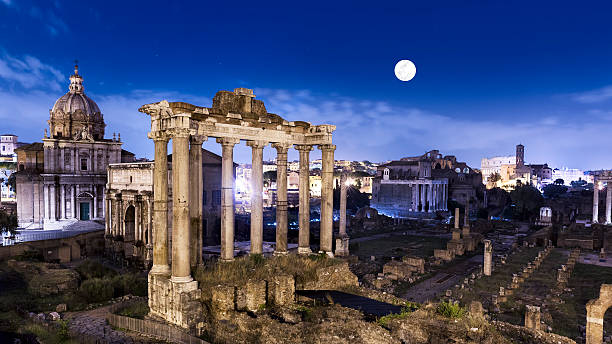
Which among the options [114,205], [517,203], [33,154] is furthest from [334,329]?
[517,203]

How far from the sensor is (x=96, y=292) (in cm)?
1580

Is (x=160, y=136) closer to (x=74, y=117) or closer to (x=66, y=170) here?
(x=66, y=170)

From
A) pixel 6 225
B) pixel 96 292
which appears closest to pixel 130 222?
pixel 6 225

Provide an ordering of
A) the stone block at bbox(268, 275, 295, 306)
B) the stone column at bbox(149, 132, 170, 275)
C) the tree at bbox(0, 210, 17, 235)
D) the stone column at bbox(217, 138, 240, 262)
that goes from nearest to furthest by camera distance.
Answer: the stone column at bbox(149, 132, 170, 275) < the stone block at bbox(268, 275, 295, 306) < the stone column at bbox(217, 138, 240, 262) < the tree at bbox(0, 210, 17, 235)

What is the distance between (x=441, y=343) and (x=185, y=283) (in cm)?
694

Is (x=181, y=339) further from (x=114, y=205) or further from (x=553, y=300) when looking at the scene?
(x=114, y=205)

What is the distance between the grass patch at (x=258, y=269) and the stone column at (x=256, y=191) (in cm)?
80

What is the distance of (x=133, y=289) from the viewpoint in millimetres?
16953

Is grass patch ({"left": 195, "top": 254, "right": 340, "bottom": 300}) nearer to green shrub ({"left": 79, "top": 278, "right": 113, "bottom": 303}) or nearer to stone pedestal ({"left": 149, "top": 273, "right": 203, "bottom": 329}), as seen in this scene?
stone pedestal ({"left": 149, "top": 273, "right": 203, "bottom": 329})

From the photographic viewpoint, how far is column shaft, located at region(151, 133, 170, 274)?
11227mm

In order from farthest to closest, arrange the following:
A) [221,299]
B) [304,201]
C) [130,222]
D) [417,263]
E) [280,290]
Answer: [130,222] < [417,263] < [304,201] < [280,290] < [221,299]

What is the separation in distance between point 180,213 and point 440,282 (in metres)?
19.3

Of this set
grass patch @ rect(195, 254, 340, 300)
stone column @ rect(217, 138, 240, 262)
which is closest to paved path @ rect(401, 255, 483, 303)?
grass patch @ rect(195, 254, 340, 300)

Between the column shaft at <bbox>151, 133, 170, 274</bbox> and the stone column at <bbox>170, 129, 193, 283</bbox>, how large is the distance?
0.77 metres
